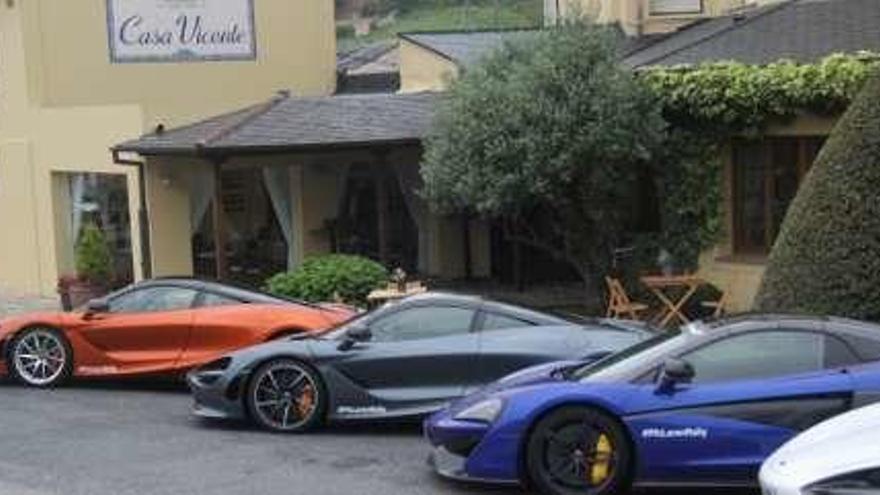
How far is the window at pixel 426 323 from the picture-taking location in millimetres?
12453

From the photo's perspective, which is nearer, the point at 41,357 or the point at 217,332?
the point at 217,332

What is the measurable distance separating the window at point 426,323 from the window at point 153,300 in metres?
3.61

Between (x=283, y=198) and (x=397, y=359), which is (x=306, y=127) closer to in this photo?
(x=283, y=198)

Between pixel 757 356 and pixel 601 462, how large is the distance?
1194mm

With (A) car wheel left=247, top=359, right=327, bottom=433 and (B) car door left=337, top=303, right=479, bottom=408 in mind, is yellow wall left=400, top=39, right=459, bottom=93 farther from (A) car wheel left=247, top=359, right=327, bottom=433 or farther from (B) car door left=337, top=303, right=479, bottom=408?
(A) car wheel left=247, top=359, right=327, bottom=433

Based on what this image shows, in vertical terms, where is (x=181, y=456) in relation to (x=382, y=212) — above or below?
below

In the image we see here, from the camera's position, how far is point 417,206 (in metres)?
24.9

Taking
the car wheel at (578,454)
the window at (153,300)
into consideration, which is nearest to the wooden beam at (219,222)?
the window at (153,300)

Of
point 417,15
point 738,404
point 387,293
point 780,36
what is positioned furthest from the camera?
point 417,15

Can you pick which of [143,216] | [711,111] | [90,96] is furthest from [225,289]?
[90,96]

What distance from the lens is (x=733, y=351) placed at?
956cm

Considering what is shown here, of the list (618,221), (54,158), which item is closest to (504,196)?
(618,221)

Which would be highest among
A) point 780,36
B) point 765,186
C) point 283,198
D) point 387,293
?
point 780,36

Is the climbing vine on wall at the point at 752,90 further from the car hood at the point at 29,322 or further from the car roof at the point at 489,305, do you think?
the car hood at the point at 29,322
